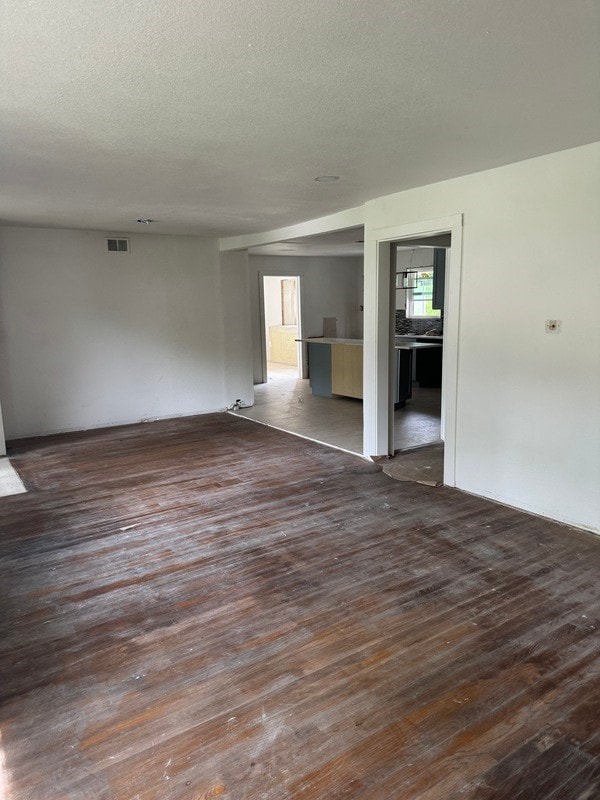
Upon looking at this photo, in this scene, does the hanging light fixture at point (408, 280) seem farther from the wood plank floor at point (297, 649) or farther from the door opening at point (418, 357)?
the wood plank floor at point (297, 649)

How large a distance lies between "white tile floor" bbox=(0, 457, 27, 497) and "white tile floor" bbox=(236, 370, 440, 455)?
2918mm

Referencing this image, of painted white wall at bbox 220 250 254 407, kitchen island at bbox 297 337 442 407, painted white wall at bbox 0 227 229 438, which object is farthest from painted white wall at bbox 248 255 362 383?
painted white wall at bbox 0 227 229 438

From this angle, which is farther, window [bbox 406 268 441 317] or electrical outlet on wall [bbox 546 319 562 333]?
window [bbox 406 268 441 317]

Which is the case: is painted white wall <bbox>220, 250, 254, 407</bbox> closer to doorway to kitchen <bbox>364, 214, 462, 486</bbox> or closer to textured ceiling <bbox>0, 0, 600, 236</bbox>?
doorway to kitchen <bbox>364, 214, 462, 486</bbox>

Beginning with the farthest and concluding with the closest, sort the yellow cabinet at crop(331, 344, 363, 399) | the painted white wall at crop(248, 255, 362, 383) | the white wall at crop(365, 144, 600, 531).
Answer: the painted white wall at crop(248, 255, 362, 383), the yellow cabinet at crop(331, 344, 363, 399), the white wall at crop(365, 144, 600, 531)

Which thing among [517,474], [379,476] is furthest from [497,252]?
[379,476]

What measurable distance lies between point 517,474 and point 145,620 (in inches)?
106

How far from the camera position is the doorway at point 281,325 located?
473 inches

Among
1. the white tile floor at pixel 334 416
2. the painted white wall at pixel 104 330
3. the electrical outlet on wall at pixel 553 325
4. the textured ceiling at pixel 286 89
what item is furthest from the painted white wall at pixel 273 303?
the electrical outlet on wall at pixel 553 325

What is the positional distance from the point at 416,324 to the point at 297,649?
343 inches

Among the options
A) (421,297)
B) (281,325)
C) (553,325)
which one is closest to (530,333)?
(553,325)

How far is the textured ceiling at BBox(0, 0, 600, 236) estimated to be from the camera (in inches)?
66.9

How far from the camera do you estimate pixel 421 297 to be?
34.2ft

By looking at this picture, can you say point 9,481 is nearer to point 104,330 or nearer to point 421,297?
point 104,330
